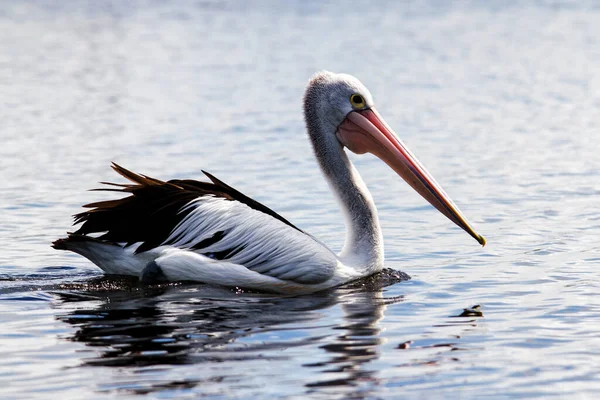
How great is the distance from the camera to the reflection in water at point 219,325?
17.0ft

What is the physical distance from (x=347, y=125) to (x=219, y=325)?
6.26 feet

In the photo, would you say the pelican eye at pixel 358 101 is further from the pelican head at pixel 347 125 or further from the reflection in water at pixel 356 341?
the reflection in water at pixel 356 341

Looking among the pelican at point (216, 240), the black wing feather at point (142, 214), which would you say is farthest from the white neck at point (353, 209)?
the black wing feather at point (142, 214)

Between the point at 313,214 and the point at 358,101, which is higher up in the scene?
the point at 358,101

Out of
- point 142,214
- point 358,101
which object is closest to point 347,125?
point 358,101

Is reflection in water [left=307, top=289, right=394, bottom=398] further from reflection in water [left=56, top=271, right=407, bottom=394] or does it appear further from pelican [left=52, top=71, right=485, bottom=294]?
pelican [left=52, top=71, right=485, bottom=294]

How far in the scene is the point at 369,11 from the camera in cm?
3319

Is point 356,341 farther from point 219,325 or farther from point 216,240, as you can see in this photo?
point 216,240

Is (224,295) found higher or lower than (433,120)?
lower

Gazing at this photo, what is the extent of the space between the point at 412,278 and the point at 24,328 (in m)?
2.55

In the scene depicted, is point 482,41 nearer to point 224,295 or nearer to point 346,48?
point 346,48

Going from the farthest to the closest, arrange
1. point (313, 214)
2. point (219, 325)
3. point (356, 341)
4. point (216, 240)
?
point (313, 214) → point (216, 240) → point (219, 325) → point (356, 341)

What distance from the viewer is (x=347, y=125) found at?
281 inches

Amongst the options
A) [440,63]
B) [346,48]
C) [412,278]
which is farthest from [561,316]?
[346,48]
